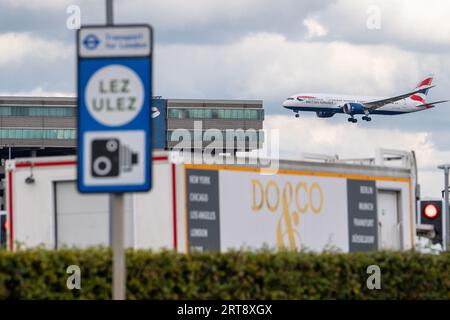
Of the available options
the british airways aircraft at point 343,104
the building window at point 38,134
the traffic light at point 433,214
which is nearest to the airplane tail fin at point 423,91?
the british airways aircraft at point 343,104

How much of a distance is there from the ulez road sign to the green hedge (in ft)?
9.71

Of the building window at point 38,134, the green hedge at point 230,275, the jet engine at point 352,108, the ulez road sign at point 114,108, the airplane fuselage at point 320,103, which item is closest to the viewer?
the ulez road sign at point 114,108

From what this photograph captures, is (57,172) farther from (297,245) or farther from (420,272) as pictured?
(420,272)

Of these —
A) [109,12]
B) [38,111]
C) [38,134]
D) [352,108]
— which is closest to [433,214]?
[109,12]

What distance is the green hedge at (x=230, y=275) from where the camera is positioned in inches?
452

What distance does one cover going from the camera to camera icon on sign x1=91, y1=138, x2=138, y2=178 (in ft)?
27.6

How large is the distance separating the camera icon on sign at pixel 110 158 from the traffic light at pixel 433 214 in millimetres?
14851

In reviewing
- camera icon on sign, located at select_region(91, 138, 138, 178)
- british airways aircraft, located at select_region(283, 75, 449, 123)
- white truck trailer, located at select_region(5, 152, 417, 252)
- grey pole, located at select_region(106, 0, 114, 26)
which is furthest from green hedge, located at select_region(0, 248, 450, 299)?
british airways aircraft, located at select_region(283, 75, 449, 123)

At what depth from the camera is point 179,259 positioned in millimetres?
12555

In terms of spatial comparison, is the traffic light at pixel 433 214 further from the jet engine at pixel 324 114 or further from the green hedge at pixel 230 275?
the jet engine at pixel 324 114

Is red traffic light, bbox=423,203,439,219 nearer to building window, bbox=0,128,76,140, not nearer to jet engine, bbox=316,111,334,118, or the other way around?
jet engine, bbox=316,111,334,118

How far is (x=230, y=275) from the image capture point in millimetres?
13039

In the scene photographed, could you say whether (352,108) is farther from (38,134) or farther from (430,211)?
(430,211)

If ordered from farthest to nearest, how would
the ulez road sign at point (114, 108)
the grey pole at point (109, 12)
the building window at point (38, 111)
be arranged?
the building window at point (38, 111) < the grey pole at point (109, 12) < the ulez road sign at point (114, 108)
